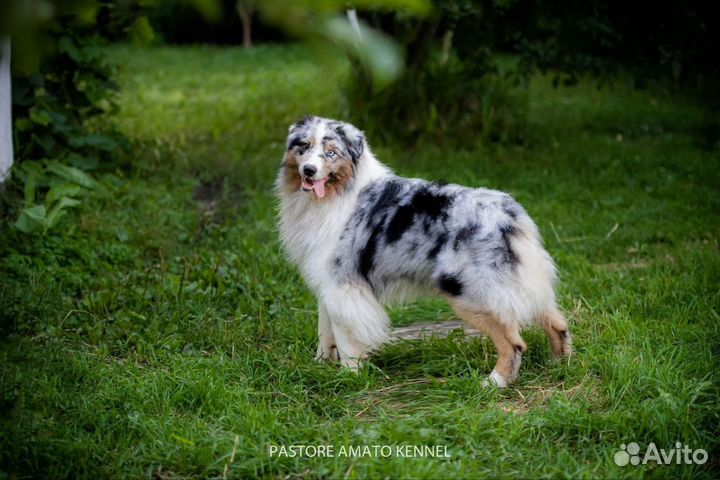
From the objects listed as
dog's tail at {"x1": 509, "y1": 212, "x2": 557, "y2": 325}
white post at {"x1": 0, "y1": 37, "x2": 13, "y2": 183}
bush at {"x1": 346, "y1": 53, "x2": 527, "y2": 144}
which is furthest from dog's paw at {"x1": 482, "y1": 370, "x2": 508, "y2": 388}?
bush at {"x1": 346, "y1": 53, "x2": 527, "y2": 144}

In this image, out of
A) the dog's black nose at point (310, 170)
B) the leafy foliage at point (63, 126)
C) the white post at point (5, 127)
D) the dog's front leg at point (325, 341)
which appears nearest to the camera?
the dog's black nose at point (310, 170)

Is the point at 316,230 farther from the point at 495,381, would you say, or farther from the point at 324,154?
the point at 495,381

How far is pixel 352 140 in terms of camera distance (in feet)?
13.3

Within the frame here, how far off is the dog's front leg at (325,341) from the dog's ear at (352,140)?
86cm

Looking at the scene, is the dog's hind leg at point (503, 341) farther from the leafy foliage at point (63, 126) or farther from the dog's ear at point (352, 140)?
the leafy foliage at point (63, 126)

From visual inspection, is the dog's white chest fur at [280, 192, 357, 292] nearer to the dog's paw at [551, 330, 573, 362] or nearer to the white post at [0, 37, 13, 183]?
the dog's paw at [551, 330, 573, 362]

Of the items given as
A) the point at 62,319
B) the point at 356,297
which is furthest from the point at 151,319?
the point at 356,297

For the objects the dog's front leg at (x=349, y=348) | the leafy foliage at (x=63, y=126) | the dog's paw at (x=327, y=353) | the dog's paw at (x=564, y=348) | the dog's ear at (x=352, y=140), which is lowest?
the dog's paw at (x=327, y=353)

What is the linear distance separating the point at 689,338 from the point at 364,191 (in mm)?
1911

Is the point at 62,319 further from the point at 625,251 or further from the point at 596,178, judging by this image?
the point at 596,178

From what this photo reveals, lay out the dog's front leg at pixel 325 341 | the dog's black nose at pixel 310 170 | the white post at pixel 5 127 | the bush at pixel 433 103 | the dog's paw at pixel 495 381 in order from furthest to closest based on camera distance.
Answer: the bush at pixel 433 103, the white post at pixel 5 127, the dog's front leg at pixel 325 341, the dog's black nose at pixel 310 170, the dog's paw at pixel 495 381

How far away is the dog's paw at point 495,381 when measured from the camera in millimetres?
3699

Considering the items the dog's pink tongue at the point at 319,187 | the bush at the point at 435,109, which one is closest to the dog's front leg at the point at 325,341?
the dog's pink tongue at the point at 319,187

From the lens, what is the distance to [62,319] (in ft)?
14.5
